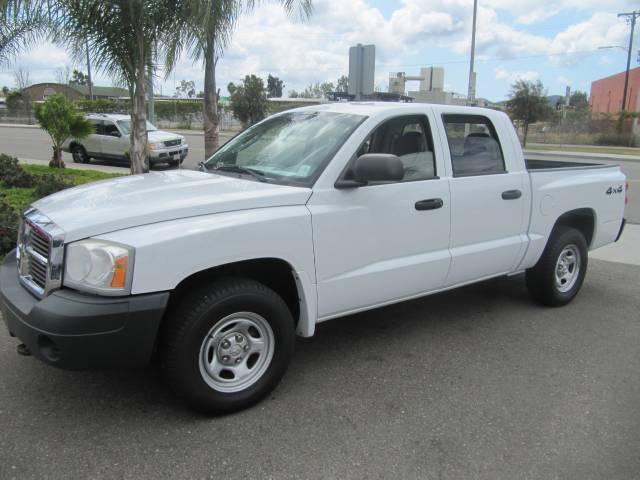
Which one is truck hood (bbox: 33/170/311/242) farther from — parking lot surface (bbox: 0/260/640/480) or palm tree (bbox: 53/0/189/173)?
palm tree (bbox: 53/0/189/173)

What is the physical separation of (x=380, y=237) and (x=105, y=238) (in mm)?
1768

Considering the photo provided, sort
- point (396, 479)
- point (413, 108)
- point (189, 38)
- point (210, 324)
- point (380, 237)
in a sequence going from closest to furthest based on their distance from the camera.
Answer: point (396, 479)
point (210, 324)
point (380, 237)
point (413, 108)
point (189, 38)

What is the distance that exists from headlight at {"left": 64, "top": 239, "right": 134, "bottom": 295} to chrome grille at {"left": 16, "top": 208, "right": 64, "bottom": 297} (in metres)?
0.08

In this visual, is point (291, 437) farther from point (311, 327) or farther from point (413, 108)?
point (413, 108)

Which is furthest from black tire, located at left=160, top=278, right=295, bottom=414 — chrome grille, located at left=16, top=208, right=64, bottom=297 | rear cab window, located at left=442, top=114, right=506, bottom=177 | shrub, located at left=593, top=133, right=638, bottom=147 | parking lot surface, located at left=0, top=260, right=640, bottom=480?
shrub, located at left=593, top=133, right=638, bottom=147

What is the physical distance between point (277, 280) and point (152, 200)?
3.08 ft

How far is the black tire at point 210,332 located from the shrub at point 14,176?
8384mm

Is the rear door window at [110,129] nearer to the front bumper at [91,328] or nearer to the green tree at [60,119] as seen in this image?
the green tree at [60,119]

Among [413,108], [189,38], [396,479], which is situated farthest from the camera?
[189,38]

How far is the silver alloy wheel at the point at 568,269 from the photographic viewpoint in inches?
212

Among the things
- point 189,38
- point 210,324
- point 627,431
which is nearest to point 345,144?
point 210,324

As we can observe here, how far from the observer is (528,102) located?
120ft

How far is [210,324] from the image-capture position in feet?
10.1

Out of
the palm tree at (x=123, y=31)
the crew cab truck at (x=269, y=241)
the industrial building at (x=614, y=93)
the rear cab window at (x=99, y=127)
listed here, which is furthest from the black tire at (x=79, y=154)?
the industrial building at (x=614, y=93)
